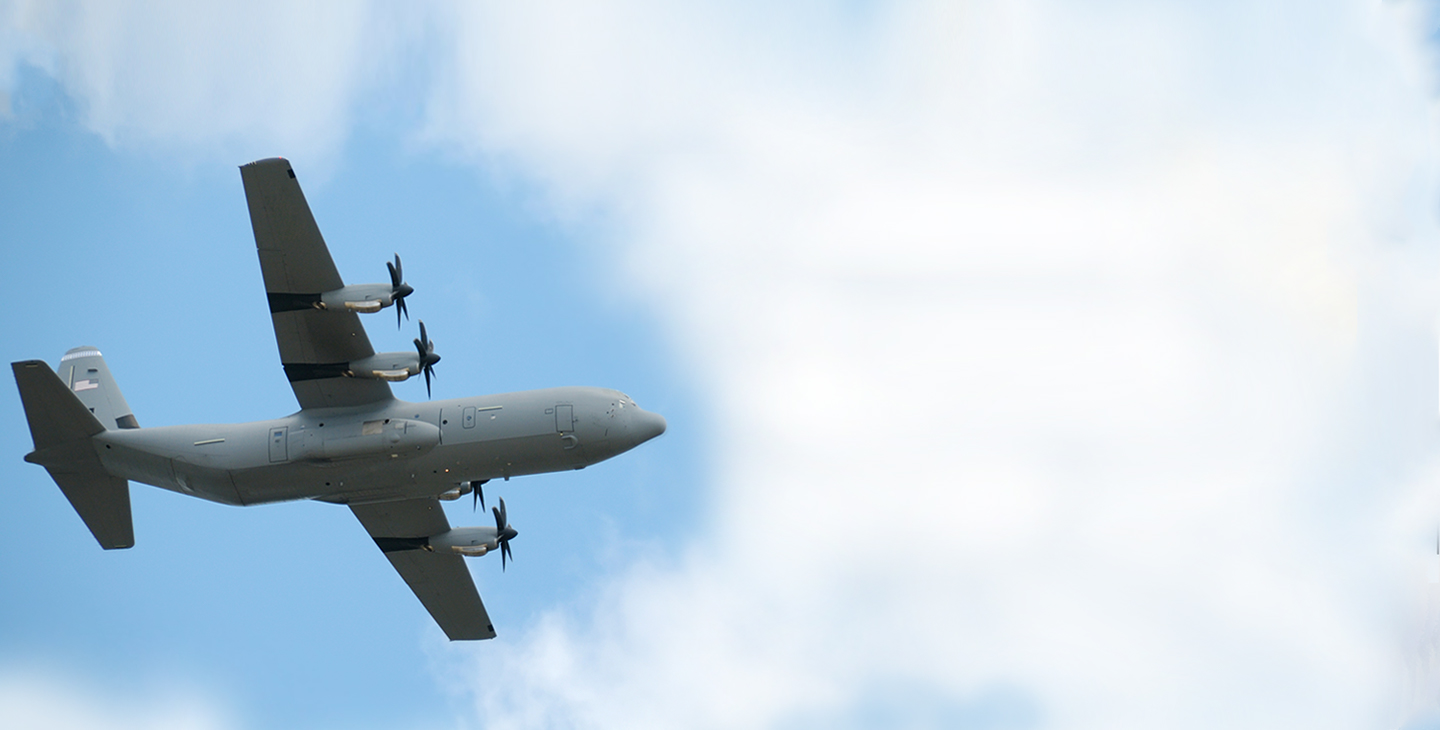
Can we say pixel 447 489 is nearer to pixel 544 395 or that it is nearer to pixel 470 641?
pixel 544 395

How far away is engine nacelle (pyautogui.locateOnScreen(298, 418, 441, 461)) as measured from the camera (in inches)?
1379

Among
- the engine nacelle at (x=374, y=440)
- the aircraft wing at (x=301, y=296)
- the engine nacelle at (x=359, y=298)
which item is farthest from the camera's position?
the engine nacelle at (x=374, y=440)

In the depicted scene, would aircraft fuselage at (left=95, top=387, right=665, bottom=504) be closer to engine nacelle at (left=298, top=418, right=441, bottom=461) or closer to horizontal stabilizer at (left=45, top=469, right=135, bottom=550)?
engine nacelle at (left=298, top=418, right=441, bottom=461)

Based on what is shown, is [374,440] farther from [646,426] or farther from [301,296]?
[646,426]

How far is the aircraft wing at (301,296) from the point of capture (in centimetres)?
3334

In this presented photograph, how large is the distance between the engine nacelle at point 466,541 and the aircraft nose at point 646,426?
747 centimetres

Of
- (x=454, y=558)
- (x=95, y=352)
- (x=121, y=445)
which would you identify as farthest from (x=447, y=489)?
(x=95, y=352)

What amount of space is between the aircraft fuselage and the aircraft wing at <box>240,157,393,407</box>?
0.60 m

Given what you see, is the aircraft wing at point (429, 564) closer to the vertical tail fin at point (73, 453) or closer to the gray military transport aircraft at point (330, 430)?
the gray military transport aircraft at point (330, 430)

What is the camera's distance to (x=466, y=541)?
40.8 meters

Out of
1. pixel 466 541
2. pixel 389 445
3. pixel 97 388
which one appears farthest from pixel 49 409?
pixel 466 541

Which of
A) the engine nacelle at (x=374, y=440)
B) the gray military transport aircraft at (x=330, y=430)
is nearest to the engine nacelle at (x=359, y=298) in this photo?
the gray military transport aircraft at (x=330, y=430)

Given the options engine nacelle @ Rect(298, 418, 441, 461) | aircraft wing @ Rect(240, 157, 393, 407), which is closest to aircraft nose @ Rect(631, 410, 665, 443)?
engine nacelle @ Rect(298, 418, 441, 461)

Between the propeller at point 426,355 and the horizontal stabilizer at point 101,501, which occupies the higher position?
the propeller at point 426,355
